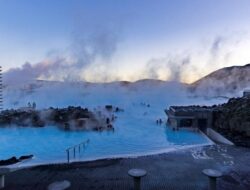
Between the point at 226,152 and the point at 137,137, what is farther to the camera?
the point at 137,137

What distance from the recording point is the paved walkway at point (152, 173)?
7445 millimetres

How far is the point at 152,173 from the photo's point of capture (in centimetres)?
848

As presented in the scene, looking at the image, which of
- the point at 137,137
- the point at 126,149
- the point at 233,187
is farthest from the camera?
the point at 137,137

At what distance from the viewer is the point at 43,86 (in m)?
38.2

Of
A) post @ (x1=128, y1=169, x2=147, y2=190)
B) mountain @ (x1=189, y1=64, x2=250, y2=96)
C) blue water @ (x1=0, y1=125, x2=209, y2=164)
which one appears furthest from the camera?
mountain @ (x1=189, y1=64, x2=250, y2=96)

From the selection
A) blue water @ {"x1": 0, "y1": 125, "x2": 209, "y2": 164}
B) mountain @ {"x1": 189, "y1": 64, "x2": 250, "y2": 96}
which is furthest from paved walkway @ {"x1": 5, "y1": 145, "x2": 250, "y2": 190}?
mountain @ {"x1": 189, "y1": 64, "x2": 250, "y2": 96}

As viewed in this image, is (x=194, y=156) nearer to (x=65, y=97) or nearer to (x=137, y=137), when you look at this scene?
(x=137, y=137)

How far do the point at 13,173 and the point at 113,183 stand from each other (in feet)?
10.2

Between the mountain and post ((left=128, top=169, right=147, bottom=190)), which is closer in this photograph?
post ((left=128, top=169, right=147, bottom=190))

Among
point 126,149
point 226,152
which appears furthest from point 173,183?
point 126,149

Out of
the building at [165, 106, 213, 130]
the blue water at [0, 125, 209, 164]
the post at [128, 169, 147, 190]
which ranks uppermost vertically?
the building at [165, 106, 213, 130]

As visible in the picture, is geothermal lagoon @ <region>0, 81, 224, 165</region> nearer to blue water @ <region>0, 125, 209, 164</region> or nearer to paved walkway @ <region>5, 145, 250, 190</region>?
blue water @ <region>0, 125, 209, 164</region>

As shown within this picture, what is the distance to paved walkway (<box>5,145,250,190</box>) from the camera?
24.4 feet

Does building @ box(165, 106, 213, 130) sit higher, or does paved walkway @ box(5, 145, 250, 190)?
building @ box(165, 106, 213, 130)
